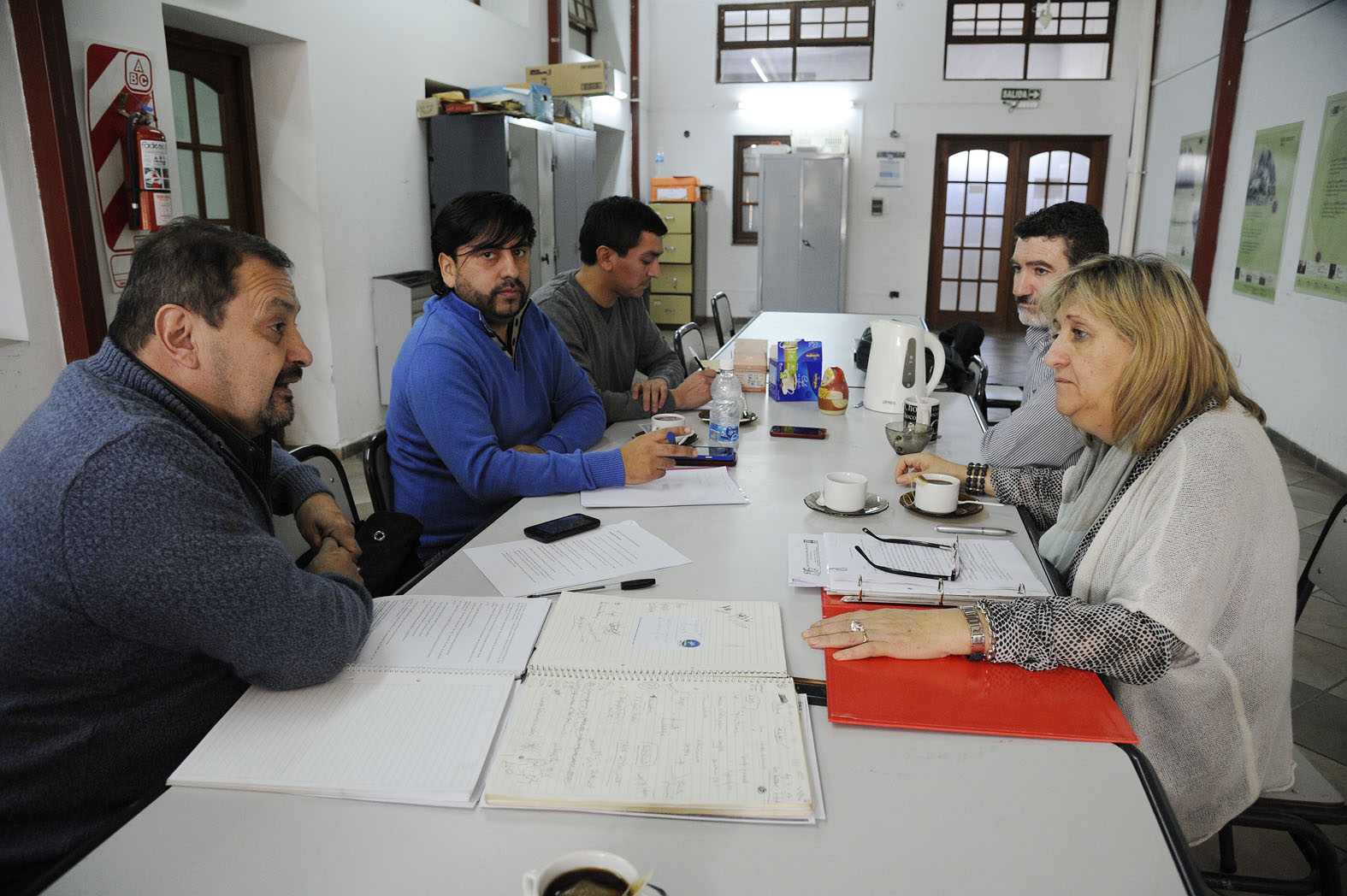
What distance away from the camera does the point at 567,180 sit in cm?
672

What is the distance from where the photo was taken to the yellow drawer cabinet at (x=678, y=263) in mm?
9469

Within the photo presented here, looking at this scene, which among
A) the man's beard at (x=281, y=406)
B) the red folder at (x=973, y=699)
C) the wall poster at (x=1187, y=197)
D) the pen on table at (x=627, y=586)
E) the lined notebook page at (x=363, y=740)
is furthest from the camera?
the wall poster at (x=1187, y=197)

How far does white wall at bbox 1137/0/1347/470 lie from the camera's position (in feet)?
15.4

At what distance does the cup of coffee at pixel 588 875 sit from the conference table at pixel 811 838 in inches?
5.7

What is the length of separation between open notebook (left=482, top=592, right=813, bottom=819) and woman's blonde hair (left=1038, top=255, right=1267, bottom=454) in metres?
0.63

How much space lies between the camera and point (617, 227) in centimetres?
302

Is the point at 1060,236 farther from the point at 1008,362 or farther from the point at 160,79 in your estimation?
the point at 1008,362

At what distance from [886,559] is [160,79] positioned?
136 inches

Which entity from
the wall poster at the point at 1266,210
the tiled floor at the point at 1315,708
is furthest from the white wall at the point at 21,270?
the wall poster at the point at 1266,210

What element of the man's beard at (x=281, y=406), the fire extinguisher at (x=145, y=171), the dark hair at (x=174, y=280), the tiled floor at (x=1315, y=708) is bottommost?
the tiled floor at (x=1315, y=708)

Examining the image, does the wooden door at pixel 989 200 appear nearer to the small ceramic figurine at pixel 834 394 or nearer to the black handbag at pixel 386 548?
the small ceramic figurine at pixel 834 394

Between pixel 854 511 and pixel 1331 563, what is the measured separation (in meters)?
0.86

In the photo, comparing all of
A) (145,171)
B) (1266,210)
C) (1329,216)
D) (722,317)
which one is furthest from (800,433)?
(1266,210)

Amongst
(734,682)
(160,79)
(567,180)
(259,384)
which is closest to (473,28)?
(567,180)
